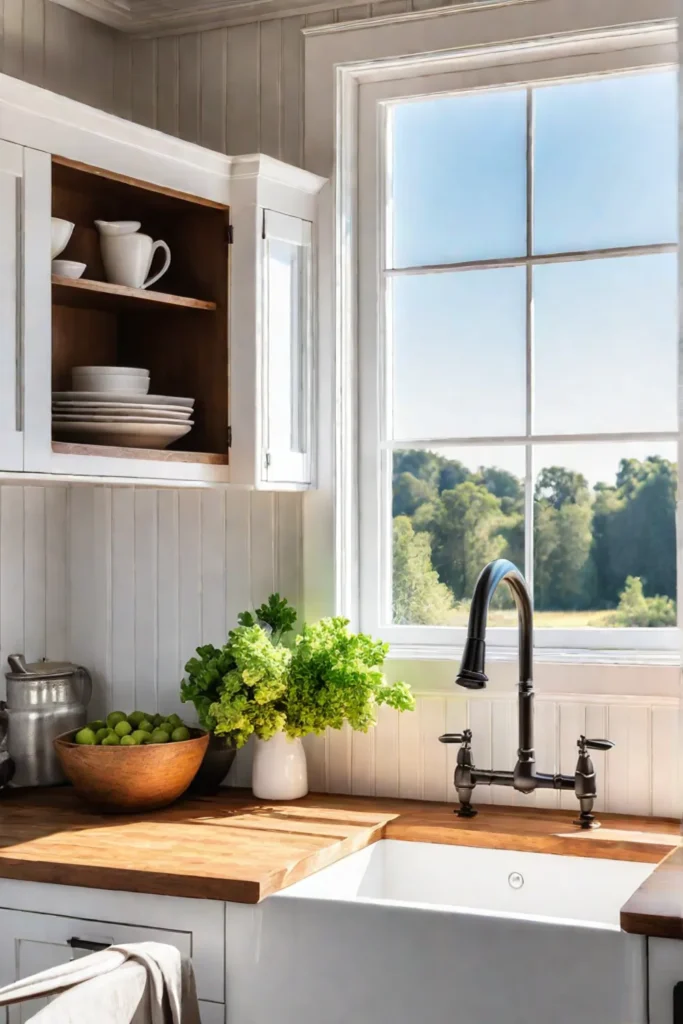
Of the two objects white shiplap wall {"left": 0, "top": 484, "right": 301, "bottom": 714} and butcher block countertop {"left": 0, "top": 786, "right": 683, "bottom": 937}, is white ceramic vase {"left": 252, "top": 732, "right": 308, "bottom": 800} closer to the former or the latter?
butcher block countertop {"left": 0, "top": 786, "right": 683, "bottom": 937}

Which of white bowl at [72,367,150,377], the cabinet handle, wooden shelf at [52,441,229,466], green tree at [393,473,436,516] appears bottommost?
the cabinet handle

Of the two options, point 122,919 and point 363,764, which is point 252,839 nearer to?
point 122,919

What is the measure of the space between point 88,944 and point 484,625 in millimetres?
857

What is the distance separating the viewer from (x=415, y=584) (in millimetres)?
2725

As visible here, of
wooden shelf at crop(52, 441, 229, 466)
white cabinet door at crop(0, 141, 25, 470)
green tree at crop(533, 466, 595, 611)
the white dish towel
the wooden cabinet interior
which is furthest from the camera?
green tree at crop(533, 466, 595, 611)

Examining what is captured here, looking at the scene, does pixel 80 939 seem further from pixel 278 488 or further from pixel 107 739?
pixel 278 488

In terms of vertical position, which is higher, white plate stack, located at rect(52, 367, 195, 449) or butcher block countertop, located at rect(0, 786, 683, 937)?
white plate stack, located at rect(52, 367, 195, 449)

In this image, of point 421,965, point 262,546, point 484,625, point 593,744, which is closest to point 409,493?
point 262,546

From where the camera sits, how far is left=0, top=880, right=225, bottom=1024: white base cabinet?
1.96 metres

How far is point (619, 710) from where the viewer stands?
2457mm

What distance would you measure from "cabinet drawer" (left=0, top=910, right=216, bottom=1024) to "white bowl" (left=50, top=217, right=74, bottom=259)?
1.17m

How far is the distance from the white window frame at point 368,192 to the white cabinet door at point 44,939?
89 cm

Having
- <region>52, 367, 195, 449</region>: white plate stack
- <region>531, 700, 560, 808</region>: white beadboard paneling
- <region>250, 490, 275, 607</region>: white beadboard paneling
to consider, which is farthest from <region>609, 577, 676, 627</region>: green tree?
<region>52, 367, 195, 449</region>: white plate stack

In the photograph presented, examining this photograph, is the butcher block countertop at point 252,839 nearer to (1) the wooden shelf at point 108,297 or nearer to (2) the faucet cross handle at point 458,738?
(2) the faucet cross handle at point 458,738
